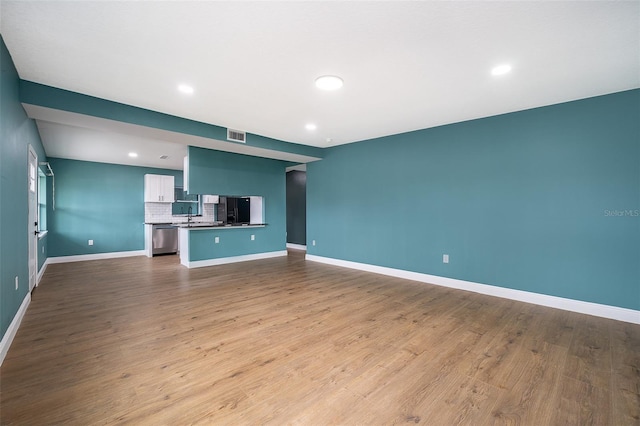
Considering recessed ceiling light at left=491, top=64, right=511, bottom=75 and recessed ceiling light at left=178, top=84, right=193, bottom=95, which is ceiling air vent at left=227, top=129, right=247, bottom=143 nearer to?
recessed ceiling light at left=178, top=84, right=193, bottom=95

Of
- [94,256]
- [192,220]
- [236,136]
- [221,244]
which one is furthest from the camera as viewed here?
[192,220]

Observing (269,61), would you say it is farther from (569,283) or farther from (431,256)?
(569,283)

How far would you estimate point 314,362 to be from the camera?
2.21 meters

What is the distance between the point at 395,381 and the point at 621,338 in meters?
2.48

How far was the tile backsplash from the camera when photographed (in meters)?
7.84

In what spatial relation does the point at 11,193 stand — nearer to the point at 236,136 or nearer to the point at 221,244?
the point at 236,136

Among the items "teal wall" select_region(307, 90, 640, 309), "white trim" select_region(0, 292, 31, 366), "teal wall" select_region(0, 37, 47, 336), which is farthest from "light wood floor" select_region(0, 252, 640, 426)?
"teal wall" select_region(307, 90, 640, 309)

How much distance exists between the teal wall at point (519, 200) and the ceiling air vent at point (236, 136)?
231 centimetres

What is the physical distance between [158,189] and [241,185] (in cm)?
315

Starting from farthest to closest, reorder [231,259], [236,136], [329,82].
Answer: [231,259], [236,136], [329,82]

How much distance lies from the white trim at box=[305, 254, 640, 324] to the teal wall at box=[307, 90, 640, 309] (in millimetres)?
74

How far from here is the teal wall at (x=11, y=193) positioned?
2.33m

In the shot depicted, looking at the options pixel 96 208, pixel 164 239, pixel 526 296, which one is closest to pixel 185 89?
pixel 526 296

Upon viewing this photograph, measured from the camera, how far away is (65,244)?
21.7 ft
